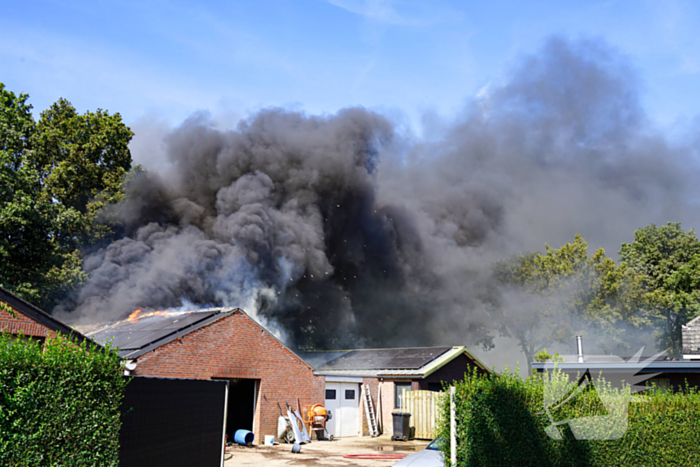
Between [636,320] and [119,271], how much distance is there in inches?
1222

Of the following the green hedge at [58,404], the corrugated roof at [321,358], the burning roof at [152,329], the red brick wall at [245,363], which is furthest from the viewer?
the corrugated roof at [321,358]

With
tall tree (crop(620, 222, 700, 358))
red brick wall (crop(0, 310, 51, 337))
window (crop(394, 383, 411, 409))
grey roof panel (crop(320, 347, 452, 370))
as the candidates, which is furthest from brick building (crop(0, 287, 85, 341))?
tall tree (crop(620, 222, 700, 358))

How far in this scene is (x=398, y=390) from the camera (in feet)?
70.9

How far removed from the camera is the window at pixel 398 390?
70.0ft

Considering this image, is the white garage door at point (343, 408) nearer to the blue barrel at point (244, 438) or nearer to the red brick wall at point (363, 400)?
the red brick wall at point (363, 400)

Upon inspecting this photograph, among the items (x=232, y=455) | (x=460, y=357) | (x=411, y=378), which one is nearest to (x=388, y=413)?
(x=411, y=378)

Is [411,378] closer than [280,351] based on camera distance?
No

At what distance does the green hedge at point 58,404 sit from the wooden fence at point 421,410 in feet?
50.5

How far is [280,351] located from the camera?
18.2m

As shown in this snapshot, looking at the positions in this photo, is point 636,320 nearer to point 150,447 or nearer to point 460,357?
point 460,357

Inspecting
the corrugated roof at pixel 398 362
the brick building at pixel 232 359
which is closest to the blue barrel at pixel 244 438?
the brick building at pixel 232 359

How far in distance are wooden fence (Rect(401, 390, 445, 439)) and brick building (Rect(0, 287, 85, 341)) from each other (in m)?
13.3

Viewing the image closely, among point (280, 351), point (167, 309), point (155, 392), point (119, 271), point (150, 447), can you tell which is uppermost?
point (119, 271)

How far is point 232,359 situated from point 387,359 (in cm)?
917
